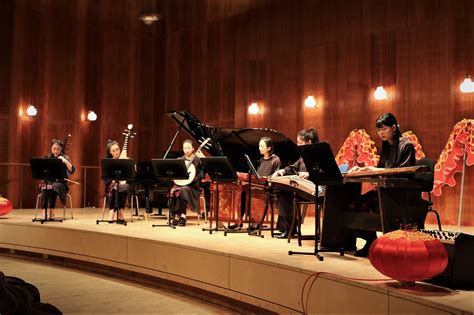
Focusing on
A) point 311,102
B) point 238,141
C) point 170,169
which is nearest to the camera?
point 170,169

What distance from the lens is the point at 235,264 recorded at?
4.68 m

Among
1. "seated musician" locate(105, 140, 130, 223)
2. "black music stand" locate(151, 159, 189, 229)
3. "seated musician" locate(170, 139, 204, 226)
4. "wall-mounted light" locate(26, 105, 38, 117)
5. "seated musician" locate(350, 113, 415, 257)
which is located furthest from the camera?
"wall-mounted light" locate(26, 105, 38, 117)

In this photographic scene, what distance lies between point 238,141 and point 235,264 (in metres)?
2.99

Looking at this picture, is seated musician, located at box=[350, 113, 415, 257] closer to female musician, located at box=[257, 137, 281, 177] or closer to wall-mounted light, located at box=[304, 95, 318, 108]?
female musician, located at box=[257, 137, 281, 177]

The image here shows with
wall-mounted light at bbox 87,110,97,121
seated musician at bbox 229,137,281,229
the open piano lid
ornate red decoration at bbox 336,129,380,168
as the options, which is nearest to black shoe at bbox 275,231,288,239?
seated musician at bbox 229,137,281,229

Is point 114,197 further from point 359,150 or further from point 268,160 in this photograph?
point 359,150

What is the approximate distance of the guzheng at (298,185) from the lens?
526 centimetres

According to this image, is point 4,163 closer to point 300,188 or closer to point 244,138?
point 244,138

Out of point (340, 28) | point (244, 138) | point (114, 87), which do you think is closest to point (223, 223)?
Answer: point (244, 138)

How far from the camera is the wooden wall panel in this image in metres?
8.30

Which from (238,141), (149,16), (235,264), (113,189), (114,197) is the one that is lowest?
(235,264)

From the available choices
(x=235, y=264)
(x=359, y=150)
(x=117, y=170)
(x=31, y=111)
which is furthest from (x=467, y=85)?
(x=31, y=111)

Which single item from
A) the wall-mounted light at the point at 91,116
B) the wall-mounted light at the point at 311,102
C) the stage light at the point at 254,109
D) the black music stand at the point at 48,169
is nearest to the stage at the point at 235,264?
the black music stand at the point at 48,169

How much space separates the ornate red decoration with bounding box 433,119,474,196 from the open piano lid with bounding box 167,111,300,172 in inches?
91.4
